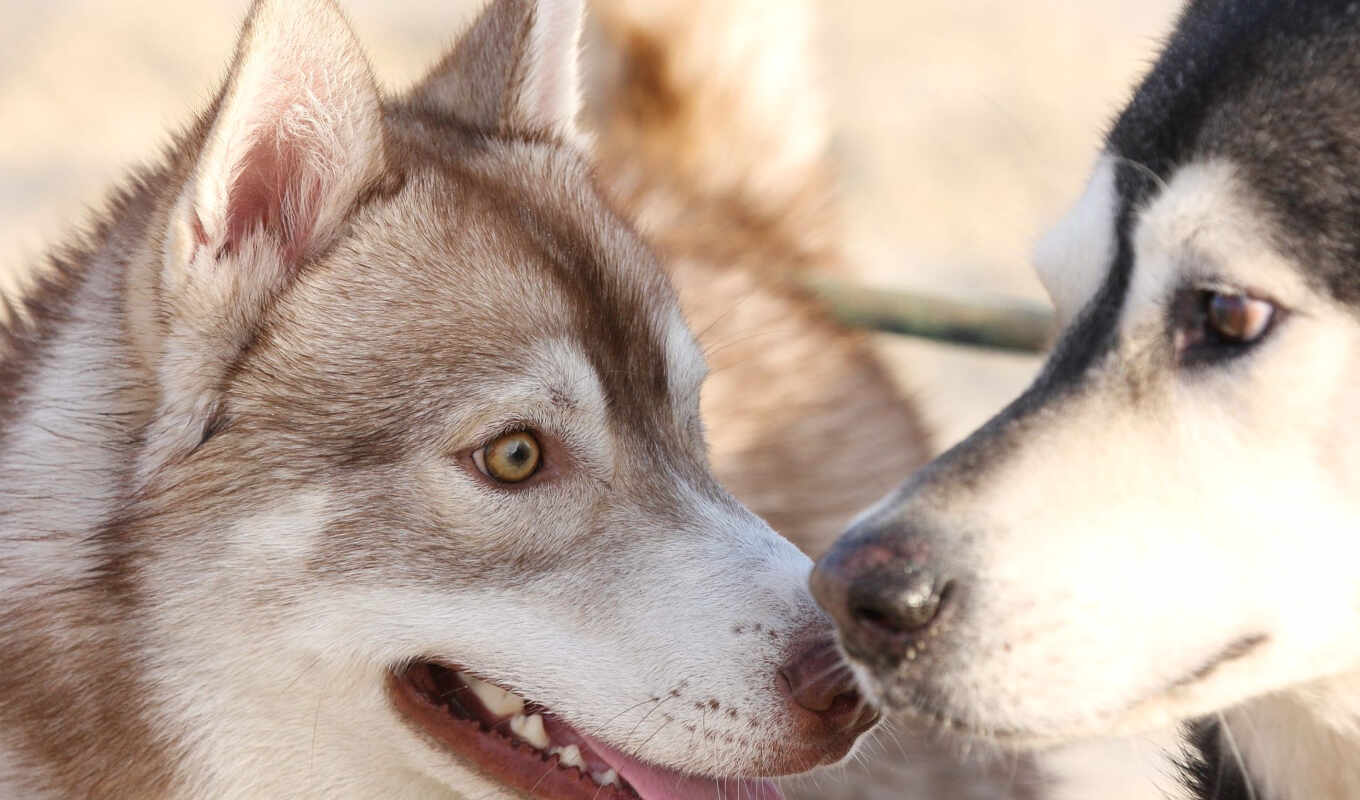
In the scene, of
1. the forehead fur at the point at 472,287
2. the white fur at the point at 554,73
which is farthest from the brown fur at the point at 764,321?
the forehead fur at the point at 472,287

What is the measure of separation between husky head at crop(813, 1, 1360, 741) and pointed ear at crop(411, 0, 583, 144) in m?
1.20

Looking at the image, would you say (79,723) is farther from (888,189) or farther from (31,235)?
(888,189)

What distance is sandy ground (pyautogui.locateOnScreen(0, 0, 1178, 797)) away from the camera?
6569 mm

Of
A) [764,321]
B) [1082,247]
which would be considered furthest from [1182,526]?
[764,321]

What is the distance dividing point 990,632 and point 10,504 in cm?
145

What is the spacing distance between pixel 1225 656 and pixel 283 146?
1.48m

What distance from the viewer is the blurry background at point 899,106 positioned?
258 inches

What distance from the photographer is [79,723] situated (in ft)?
7.18

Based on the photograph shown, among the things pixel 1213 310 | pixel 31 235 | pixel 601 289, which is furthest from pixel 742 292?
pixel 31 235

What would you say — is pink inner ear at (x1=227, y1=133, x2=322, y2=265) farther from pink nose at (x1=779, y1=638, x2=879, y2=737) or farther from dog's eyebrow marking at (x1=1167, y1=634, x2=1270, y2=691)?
dog's eyebrow marking at (x1=1167, y1=634, x2=1270, y2=691)

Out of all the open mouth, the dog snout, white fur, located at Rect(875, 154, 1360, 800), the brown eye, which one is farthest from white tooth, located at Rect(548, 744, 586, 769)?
the brown eye

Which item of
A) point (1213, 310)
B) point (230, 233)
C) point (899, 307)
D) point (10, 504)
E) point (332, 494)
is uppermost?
point (230, 233)

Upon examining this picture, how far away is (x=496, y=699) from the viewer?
225 centimetres

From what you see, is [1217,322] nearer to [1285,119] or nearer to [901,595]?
[1285,119]
